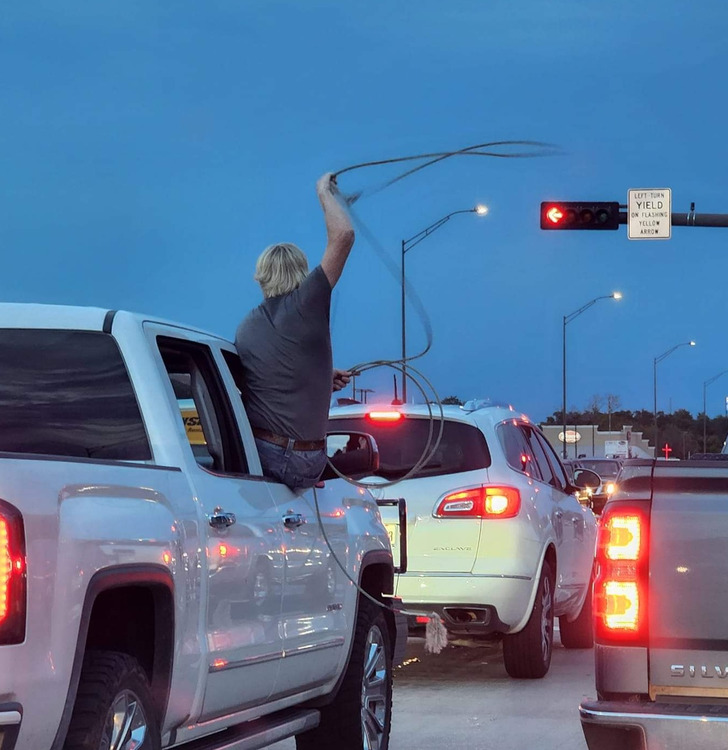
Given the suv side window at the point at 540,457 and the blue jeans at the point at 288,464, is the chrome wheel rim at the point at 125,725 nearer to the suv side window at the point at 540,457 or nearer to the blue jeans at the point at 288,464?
the blue jeans at the point at 288,464

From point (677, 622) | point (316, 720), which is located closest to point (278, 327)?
point (316, 720)

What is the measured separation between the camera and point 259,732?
226 inches

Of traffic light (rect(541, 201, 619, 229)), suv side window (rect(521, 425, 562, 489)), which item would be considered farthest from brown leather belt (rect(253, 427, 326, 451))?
traffic light (rect(541, 201, 619, 229))

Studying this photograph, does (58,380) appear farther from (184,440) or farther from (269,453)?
(269,453)

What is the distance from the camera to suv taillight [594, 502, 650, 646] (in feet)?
16.7

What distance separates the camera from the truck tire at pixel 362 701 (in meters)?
6.88

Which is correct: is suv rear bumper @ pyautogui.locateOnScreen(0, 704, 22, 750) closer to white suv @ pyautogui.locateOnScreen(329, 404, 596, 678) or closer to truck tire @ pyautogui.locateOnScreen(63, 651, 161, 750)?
truck tire @ pyautogui.locateOnScreen(63, 651, 161, 750)

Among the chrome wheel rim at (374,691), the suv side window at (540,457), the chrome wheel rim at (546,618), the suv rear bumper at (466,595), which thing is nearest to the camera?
the chrome wheel rim at (374,691)

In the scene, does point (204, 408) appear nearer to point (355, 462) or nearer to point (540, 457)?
point (355, 462)

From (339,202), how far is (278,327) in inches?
23.9

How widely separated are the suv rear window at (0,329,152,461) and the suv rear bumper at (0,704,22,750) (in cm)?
156

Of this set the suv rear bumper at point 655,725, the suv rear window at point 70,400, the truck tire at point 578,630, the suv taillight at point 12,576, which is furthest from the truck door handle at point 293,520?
the truck tire at point 578,630

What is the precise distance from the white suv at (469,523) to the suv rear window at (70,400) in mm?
4965

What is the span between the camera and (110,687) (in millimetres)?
4387
